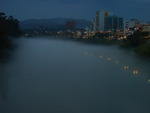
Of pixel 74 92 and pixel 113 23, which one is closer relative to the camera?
pixel 74 92

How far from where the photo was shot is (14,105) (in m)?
6.06

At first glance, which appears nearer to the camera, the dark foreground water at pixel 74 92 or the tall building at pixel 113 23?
the dark foreground water at pixel 74 92

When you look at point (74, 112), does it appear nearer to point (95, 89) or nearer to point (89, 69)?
point (95, 89)

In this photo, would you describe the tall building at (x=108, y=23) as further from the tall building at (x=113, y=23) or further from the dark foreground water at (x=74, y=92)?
the dark foreground water at (x=74, y=92)

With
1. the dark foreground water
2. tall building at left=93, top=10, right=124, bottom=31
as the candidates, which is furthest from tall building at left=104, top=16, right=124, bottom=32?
the dark foreground water

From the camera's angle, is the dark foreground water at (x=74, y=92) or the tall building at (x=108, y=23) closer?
the dark foreground water at (x=74, y=92)

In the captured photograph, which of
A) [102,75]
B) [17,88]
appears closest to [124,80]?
[102,75]

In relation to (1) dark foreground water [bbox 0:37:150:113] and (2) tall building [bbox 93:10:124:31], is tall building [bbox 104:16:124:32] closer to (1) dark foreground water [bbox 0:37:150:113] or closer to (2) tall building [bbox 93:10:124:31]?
(2) tall building [bbox 93:10:124:31]

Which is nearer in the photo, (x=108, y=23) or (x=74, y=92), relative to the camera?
(x=74, y=92)

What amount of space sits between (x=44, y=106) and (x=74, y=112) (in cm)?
62

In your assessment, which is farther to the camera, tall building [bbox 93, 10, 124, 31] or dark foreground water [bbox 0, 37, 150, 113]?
tall building [bbox 93, 10, 124, 31]

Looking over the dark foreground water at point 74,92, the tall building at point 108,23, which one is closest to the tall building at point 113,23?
the tall building at point 108,23

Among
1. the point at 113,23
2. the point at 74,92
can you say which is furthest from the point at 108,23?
the point at 74,92

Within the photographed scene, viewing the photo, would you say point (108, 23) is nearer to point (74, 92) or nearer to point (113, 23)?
point (113, 23)
